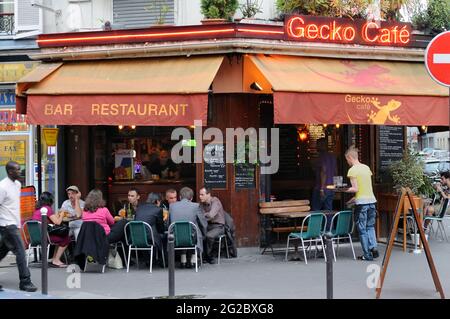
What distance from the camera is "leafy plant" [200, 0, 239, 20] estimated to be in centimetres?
1176

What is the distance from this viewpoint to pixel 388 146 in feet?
45.2

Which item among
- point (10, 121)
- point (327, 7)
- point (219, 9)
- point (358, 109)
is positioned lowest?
point (358, 109)

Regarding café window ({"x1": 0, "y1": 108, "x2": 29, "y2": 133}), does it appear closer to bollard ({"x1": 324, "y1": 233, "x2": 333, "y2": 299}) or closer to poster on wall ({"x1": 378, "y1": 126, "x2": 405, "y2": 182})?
poster on wall ({"x1": 378, "y1": 126, "x2": 405, "y2": 182})

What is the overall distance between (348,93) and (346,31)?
1.48 meters

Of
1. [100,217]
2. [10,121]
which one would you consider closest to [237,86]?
[100,217]

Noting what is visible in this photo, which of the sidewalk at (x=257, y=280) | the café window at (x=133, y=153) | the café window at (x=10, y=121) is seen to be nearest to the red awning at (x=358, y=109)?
the sidewalk at (x=257, y=280)

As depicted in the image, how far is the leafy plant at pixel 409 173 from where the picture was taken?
12641 millimetres

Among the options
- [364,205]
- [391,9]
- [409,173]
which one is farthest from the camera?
[391,9]

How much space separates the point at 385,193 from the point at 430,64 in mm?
5579

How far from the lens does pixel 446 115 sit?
38.2ft

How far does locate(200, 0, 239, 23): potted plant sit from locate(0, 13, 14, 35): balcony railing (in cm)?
527

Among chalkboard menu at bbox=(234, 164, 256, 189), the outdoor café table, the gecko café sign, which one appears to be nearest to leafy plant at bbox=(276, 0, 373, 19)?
the gecko café sign

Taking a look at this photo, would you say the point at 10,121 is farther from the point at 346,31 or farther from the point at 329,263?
the point at 329,263
